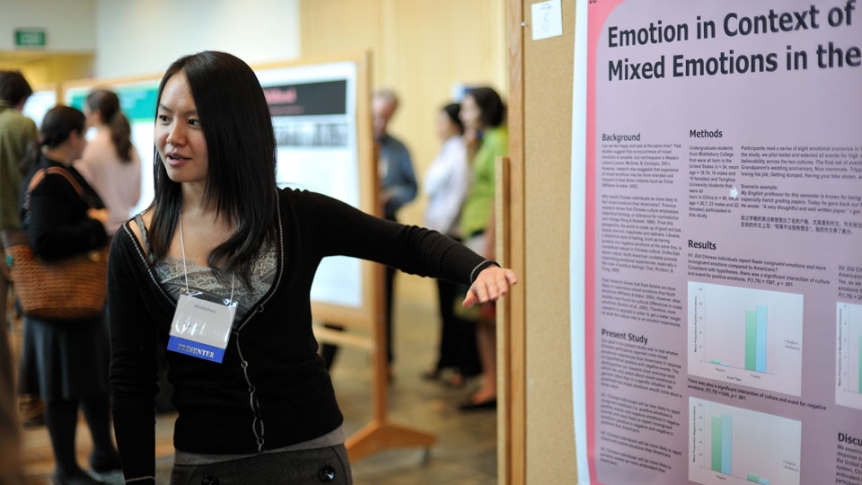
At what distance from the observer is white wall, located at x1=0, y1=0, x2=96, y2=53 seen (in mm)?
3559

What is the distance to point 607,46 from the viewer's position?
1.85m

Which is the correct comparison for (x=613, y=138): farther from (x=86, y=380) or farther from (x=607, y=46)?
(x=86, y=380)

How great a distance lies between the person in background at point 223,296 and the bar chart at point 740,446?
0.55 m

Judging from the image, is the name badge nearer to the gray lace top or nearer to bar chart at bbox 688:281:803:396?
the gray lace top

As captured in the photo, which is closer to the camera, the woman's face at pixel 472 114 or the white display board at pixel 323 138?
the white display board at pixel 323 138

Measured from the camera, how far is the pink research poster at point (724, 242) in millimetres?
→ 1541

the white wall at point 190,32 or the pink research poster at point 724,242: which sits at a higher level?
the white wall at point 190,32

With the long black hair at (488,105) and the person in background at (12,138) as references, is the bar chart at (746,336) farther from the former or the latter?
the long black hair at (488,105)

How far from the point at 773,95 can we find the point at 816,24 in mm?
139

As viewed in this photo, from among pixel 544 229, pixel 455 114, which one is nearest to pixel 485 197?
pixel 455 114

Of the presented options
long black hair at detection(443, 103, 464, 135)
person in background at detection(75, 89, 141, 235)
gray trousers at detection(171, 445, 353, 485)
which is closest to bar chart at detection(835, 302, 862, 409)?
gray trousers at detection(171, 445, 353, 485)

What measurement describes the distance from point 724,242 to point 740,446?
401mm

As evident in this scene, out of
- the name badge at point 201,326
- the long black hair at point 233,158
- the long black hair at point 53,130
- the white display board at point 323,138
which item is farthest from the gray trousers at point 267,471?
the white display board at point 323,138

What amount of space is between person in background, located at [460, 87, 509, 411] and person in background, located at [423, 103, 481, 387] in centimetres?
14
